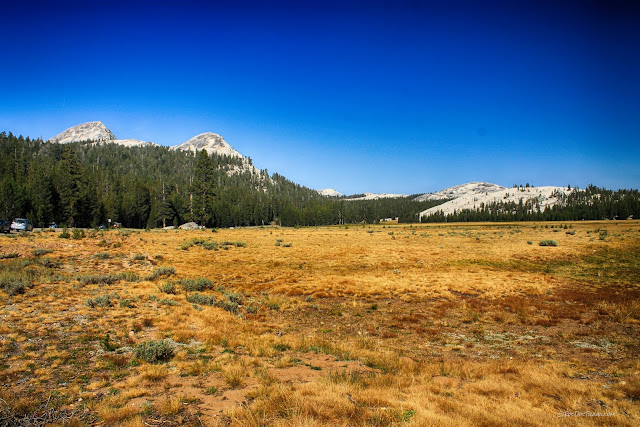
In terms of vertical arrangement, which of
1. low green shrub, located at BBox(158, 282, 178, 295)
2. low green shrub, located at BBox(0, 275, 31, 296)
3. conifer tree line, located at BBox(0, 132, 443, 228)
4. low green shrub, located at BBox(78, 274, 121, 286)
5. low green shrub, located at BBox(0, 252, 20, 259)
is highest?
conifer tree line, located at BBox(0, 132, 443, 228)

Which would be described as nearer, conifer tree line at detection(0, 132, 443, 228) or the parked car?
the parked car

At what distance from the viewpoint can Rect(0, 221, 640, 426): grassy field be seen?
239 inches

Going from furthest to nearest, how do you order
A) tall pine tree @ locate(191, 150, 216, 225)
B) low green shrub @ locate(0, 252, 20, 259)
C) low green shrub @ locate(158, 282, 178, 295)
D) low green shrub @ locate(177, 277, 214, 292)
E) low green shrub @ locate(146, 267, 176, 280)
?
1. tall pine tree @ locate(191, 150, 216, 225)
2. low green shrub @ locate(0, 252, 20, 259)
3. low green shrub @ locate(146, 267, 176, 280)
4. low green shrub @ locate(177, 277, 214, 292)
5. low green shrub @ locate(158, 282, 178, 295)

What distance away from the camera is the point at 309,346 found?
10484 mm

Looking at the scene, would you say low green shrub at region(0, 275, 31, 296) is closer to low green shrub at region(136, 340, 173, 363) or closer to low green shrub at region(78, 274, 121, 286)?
low green shrub at region(78, 274, 121, 286)

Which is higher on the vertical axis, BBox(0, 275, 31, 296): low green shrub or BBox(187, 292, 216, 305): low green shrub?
BBox(0, 275, 31, 296): low green shrub

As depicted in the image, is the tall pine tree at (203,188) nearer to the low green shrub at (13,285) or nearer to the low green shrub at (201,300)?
the low green shrub at (13,285)

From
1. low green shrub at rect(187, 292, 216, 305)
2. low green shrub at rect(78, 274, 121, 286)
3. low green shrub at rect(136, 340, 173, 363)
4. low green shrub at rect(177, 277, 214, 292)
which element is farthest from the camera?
low green shrub at rect(177, 277, 214, 292)

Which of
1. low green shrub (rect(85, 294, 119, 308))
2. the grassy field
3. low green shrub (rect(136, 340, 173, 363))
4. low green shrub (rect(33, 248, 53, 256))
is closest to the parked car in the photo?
the grassy field

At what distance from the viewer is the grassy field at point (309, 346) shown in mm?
6059

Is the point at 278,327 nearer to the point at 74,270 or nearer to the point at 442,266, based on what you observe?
the point at 74,270

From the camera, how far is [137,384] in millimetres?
7148

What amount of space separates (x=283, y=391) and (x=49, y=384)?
5.49 meters

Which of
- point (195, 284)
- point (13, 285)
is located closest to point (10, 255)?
point (13, 285)
